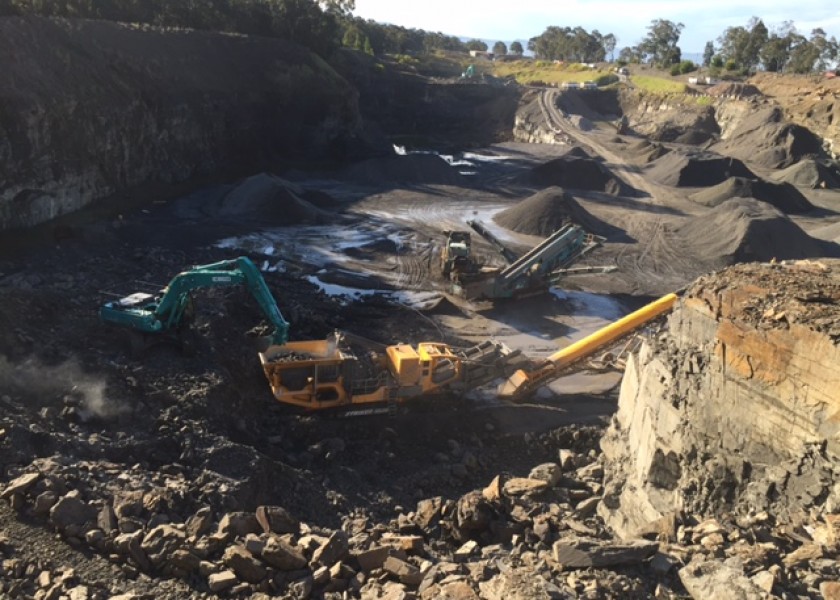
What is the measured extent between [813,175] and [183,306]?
41.2 meters

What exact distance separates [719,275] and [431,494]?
614 cm

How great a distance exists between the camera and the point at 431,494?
1221 centimetres

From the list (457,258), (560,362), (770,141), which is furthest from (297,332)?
(770,141)

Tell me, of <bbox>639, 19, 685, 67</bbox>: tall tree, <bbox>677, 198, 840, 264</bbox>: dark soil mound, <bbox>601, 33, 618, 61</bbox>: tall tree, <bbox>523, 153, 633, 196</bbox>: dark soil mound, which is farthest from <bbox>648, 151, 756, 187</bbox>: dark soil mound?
<bbox>601, 33, 618, 61</bbox>: tall tree

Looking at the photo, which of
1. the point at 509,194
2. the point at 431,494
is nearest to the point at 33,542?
the point at 431,494

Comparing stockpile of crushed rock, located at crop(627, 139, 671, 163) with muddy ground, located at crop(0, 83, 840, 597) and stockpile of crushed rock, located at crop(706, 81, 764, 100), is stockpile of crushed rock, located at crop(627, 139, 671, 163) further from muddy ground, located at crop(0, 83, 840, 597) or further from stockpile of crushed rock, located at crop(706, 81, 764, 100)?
stockpile of crushed rock, located at crop(706, 81, 764, 100)

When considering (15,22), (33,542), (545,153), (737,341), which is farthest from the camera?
(545,153)

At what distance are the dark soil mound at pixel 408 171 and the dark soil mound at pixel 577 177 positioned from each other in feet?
15.4

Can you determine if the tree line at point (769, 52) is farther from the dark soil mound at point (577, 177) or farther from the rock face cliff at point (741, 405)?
the rock face cliff at point (741, 405)

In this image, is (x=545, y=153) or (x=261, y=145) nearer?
(x=261, y=145)

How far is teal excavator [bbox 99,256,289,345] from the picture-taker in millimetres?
14195

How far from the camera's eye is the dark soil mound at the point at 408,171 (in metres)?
39.7

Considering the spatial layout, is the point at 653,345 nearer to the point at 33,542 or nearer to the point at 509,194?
the point at 33,542

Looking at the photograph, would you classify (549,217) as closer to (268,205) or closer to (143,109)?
(268,205)
